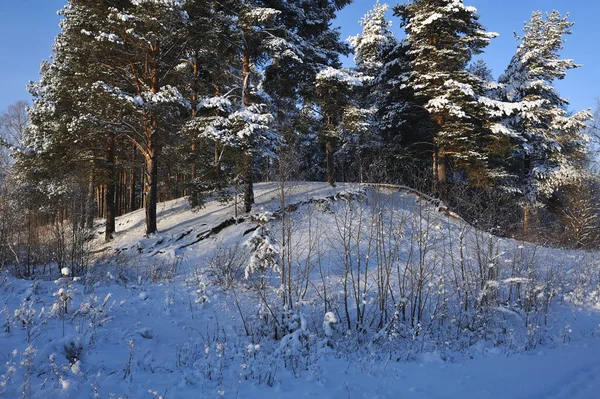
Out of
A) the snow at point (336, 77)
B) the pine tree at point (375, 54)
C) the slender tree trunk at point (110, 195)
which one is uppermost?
the pine tree at point (375, 54)

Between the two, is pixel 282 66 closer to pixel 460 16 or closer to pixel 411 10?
pixel 411 10

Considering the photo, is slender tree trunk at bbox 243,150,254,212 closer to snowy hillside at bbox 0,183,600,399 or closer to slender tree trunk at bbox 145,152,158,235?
slender tree trunk at bbox 145,152,158,235

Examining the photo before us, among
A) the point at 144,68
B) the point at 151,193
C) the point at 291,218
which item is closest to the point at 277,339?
the point at 291,218

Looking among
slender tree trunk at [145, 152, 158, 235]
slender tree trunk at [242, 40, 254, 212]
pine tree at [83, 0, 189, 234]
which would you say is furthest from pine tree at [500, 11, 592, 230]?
slender tree trunk at [145, 152, 158, 235]

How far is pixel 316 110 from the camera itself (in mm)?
17281

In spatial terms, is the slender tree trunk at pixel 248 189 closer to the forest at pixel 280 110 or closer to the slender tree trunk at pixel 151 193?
the forest at pixel 280 110

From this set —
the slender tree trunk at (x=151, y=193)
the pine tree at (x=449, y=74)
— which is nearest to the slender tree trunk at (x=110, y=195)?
the slender tree trunk at (x=151, y=193)

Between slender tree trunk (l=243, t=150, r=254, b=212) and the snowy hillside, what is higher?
slender tree trunk (l=243, t=150, r=254, b=212)

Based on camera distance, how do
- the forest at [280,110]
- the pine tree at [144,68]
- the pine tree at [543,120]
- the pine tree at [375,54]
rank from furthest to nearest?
the pine tree at [375,54]
the pine tree at [543,120]
the forest at [280,110]
the pine tree at [144,68]

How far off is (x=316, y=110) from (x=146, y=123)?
8.42 m

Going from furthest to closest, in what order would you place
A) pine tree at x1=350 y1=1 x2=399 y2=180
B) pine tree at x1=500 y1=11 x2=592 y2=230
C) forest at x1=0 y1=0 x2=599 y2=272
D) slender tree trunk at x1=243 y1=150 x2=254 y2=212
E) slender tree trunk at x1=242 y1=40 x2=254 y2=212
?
pine tree at x1=350 y1=1 x2=399 y2=180
pine tree at x1=500 y1=11 x2=592 y2=230
slender tree trunk at x1=242 y1=40 x2=254 y2=212
slender tree trunk at x1=243 y1=150 x2=254 y2=212
forest at x1=0 y1=0 x2=599 y2=272

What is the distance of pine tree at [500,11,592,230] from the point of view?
65.2 feet

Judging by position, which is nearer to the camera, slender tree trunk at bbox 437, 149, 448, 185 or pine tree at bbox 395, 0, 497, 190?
pine tree at bbox 395, 0, 497, 190

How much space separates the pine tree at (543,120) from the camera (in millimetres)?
19875
